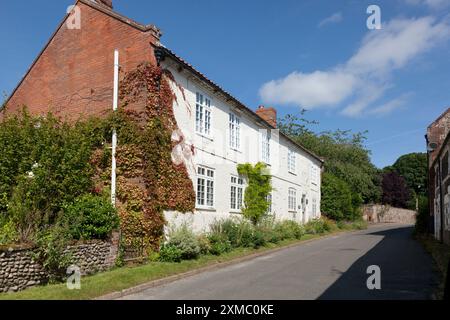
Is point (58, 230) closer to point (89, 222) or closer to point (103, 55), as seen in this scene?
point (89, 222)

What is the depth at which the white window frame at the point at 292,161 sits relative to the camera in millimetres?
29905

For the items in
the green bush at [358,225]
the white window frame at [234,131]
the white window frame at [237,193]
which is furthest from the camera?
the green bush at [358,225]

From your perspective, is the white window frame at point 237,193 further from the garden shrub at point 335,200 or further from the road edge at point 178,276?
the garden shrub at point 335,200

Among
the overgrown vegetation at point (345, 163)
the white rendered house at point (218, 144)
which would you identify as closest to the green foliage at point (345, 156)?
the overgrown vegetation at point (345, 163)

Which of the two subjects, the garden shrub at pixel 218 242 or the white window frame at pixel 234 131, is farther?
the white window frame at pixel 234 131

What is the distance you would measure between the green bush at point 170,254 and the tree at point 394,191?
58038 millimetres

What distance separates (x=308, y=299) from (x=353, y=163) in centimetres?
4294

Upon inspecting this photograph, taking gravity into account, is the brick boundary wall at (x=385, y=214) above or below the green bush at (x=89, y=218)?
below

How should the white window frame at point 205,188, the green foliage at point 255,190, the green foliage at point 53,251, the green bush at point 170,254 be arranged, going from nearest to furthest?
1. the green foliage at point 53,251
2. the green bush at point 170,254
3. the white window frame at point 205,188
4. the green foliage at point 255,190

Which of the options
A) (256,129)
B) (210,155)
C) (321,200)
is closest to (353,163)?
(321,200)

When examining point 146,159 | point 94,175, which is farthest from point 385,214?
point 94,175

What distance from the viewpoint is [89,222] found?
12992mm

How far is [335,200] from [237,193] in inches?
792

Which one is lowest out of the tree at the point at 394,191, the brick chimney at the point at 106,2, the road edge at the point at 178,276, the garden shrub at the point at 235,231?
the road edge at the point at 178,276
